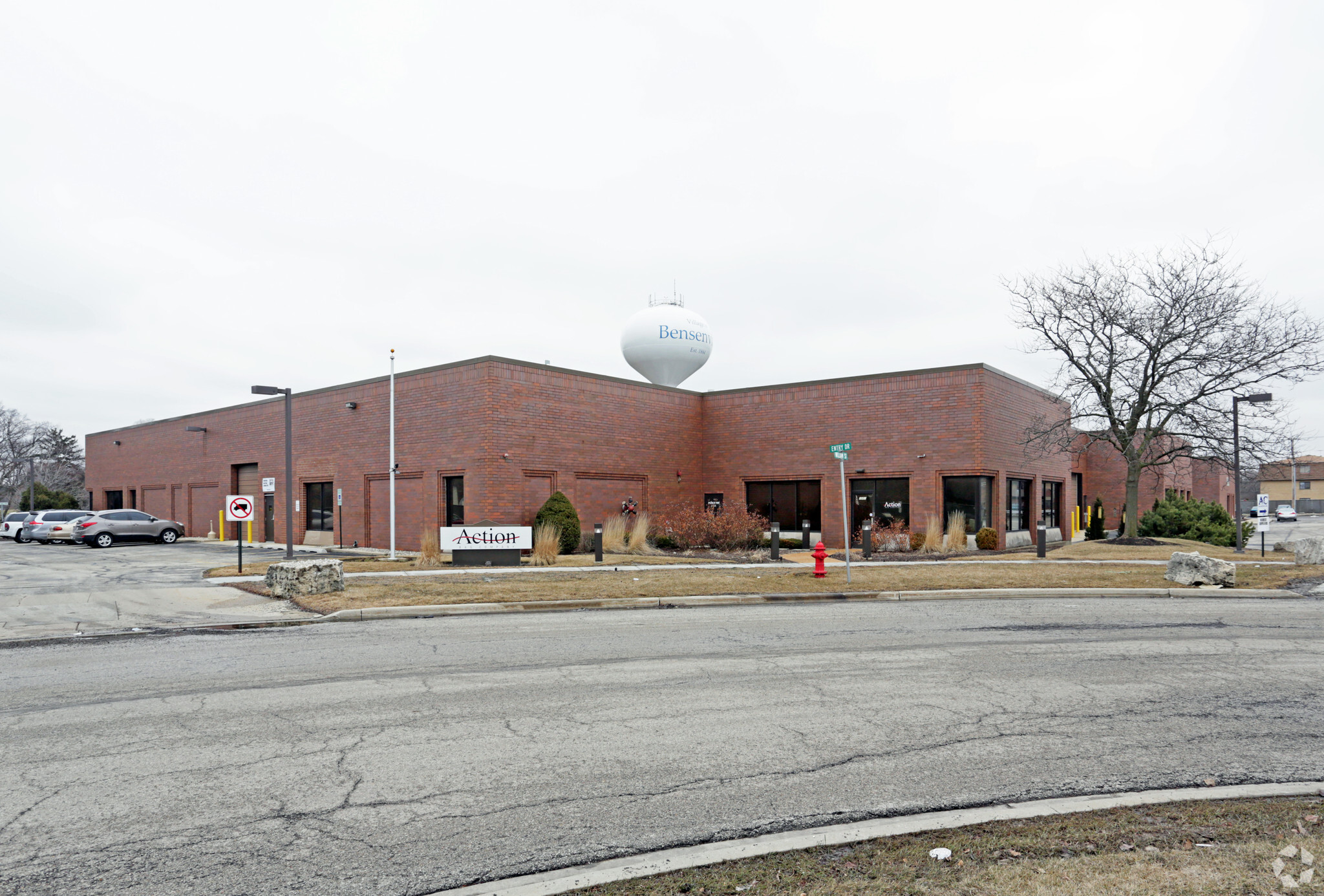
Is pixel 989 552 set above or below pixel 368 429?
below

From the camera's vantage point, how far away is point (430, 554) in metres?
21.5

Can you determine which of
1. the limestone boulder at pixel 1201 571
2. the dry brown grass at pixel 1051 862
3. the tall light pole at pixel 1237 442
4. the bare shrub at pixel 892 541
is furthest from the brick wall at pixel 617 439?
the dry brown grass at pixel 1051 862

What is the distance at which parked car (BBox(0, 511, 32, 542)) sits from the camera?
1490 inches

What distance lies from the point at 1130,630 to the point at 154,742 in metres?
10.9

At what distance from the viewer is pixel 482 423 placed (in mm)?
24891

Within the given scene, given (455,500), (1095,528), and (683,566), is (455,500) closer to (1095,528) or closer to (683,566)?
A: (683,566)

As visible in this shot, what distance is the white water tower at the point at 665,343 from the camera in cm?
3666

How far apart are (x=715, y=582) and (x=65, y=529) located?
102 feet

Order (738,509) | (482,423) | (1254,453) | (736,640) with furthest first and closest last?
1. (738,509)
2. (1254,453)
3. (482,423)
4. (736,640)

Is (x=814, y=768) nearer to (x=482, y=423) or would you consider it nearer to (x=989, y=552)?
(x=482, y=423)

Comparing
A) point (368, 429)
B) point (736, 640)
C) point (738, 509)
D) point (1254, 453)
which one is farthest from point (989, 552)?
point (368, 429)

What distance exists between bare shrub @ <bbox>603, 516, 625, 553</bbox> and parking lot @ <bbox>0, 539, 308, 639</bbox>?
32.2 feet

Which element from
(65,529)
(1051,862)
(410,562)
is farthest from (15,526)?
(1051,862)

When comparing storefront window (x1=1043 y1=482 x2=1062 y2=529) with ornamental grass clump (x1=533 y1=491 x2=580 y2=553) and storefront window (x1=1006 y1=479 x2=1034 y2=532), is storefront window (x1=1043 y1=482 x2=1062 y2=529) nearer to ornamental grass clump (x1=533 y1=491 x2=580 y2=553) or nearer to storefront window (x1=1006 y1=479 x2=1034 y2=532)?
storefront window (x1=1006 y1=479 x2=1034 y2=532)
